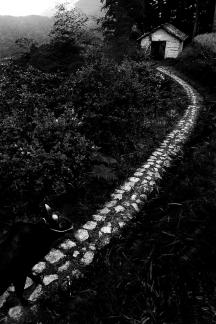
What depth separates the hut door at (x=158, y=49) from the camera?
31.2 metres

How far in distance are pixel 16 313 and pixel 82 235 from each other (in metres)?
1.80

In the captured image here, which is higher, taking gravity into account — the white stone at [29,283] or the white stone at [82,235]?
the white stone at [82,235]

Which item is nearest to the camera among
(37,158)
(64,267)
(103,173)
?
(64,267)

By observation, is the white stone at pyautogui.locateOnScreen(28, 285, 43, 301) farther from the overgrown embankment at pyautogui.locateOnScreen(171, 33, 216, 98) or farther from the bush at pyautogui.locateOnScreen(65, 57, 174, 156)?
the overgrown embankment at pyautogui.locateOnScreen(171, 33, 216, 98)

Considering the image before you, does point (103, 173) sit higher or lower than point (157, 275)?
higher

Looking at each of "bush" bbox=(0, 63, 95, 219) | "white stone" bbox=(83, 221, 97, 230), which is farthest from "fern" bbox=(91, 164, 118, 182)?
"white stone" bbox=(83, 221, 97, 230)

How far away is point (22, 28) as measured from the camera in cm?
3894

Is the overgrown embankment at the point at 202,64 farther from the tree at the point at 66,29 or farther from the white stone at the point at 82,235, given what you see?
the white stone at the point at 82,235

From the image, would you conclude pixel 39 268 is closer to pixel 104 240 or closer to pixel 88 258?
pixel 88 258

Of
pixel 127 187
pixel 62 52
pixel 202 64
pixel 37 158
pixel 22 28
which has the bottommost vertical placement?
pixel 127 187

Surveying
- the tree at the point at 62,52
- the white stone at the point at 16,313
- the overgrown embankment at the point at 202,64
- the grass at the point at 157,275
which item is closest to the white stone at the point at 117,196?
the grass at the point at 157,275

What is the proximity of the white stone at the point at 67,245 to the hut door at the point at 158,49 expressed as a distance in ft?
101

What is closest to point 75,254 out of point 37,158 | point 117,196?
point 117,196

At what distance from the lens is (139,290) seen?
3828 mm
